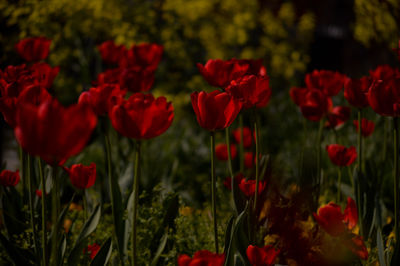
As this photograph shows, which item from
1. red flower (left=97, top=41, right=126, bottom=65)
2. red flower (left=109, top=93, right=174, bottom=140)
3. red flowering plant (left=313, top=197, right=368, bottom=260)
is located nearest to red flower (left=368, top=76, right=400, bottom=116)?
red flowering plant (left=313, top=197, right=368, bottom=260)

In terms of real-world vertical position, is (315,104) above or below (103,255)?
above

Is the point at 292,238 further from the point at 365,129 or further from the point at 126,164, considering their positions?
the point at 126,164

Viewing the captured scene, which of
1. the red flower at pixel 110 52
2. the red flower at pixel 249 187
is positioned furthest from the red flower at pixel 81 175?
the red flower at pixel 110 52

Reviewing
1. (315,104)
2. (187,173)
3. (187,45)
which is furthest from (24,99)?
(187,45)

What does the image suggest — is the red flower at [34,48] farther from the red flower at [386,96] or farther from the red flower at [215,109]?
the red flower at [386,96]

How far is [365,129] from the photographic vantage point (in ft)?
5.26

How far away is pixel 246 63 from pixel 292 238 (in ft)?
1.89

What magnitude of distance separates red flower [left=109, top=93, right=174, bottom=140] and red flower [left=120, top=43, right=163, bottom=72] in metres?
0.88

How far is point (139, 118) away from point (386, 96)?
1.83 ft

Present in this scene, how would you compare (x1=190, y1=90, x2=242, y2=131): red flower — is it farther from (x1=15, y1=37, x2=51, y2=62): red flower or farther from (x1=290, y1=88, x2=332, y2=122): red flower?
(x1=15, y1=37, x2=51, y2=62): red flower

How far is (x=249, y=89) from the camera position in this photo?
40.1 inches

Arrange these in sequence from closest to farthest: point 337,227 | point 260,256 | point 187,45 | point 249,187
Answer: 1. point 260,256
2. point 337,227
3. point 249,187
4. point 187,45

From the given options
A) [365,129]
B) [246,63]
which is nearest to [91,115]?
[246,63]

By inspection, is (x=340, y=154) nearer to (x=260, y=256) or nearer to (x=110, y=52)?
(x=260, y=256)
